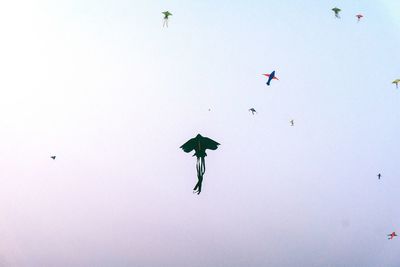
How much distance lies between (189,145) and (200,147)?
0.11 metres

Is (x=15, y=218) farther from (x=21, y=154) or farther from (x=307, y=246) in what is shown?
(x=307, y=246)

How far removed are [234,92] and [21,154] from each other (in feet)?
7.26

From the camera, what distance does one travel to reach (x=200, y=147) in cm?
314

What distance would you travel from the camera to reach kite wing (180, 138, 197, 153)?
3.16m

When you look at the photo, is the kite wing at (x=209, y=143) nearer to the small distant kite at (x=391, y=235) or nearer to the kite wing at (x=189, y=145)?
the kite wing at (x=189, y=145)

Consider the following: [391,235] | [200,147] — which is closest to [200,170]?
[200,147]

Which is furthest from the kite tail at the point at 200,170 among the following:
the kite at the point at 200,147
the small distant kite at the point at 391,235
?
the small distant kite at the point at 391,235

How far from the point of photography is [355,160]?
3.48m

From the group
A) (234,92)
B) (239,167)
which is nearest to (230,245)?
(239,167)

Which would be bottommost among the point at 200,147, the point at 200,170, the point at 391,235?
the point at 391,235

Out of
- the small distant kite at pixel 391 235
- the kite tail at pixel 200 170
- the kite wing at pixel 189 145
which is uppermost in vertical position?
the kite wing at pixel 189 145

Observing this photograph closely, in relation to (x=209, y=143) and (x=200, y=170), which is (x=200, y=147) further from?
(x=200, y=170)

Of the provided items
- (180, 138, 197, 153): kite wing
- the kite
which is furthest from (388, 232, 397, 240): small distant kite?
(180, 138, 197, 153): kite wing

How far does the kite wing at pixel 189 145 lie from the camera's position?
316 centimetres
